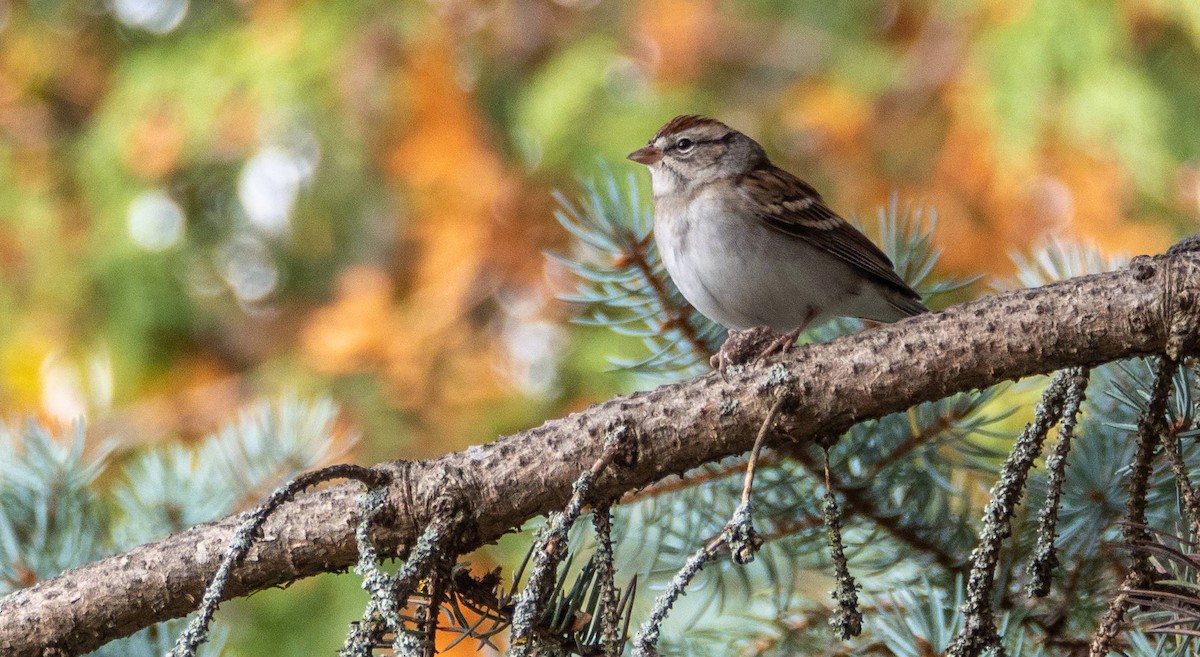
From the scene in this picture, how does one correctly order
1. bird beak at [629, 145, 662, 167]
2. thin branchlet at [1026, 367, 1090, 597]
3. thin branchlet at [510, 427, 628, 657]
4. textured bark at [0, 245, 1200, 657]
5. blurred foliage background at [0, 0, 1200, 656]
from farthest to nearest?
1. blurred foliage background at [0, 0, 1200, 656]
2. bird beak at [629, 145, 662, 167]
3. textured bark at [0, 245, 1200, 657]
4. thin branchlet at [1026, 367, 1090, 597]
5. thin branchlet at [510, 427, 628, 657]

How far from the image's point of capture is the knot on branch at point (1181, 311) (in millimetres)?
1098

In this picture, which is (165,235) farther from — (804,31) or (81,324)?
(804,31)

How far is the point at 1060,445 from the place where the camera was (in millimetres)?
1096

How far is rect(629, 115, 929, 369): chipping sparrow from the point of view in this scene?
2.02m

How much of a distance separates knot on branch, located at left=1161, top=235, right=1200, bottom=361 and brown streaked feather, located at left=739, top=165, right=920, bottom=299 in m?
0.85

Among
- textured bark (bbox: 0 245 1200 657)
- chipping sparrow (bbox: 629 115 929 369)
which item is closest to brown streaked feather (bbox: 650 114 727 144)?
chipping sparrow (bbox: 629 115 929 369)

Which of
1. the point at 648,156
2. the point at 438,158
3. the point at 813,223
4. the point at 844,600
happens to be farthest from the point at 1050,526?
the point at 438,158

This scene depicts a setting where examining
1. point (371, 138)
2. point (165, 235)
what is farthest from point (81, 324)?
point (371, 138)

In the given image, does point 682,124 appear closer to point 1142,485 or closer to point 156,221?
point 1142,485

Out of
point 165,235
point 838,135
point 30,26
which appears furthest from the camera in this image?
point 30,26

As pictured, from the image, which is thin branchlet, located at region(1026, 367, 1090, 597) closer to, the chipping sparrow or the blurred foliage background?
the chipping sparrow

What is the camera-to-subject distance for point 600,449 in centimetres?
122

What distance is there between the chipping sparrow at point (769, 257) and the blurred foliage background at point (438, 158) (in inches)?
47.8

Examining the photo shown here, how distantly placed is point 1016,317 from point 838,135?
127 inches
